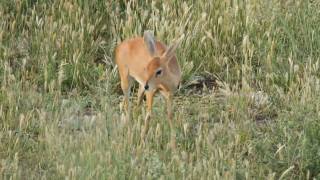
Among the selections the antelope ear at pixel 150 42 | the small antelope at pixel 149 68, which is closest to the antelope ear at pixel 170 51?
the small antelope at pixel 149 68

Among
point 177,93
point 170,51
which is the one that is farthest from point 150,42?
point 177,93

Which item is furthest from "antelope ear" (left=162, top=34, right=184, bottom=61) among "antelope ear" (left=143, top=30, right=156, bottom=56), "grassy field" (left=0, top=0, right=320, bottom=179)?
"grassy field" (left=0, top=0, right=320, bottom=179)

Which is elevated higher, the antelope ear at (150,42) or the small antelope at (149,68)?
the antelope ear at (150,42)

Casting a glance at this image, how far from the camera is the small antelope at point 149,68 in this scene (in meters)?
6.25

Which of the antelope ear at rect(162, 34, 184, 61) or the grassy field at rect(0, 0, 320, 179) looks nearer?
the grassy field at rect(0, 0, 320, 179)

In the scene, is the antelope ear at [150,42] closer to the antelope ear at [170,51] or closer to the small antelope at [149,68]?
the small antelope at [149,68]

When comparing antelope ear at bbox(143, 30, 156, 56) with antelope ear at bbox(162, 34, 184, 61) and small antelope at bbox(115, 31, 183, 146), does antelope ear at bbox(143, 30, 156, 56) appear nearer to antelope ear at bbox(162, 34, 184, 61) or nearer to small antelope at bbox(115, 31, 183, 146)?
small antelope at bbox(115, 31, 183, 146)

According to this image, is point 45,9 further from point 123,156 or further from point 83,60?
point 123,156

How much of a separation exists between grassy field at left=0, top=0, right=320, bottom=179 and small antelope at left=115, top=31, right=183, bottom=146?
0.53 ft

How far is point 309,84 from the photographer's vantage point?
6.37 m

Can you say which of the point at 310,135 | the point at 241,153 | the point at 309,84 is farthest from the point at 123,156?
the point at 309,84

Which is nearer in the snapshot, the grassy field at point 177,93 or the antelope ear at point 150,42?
the grassy field at point 177,93

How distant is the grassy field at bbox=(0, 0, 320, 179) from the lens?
523 centimetres

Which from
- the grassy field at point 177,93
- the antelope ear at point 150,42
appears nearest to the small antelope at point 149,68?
the antelope ear at point 150,42
